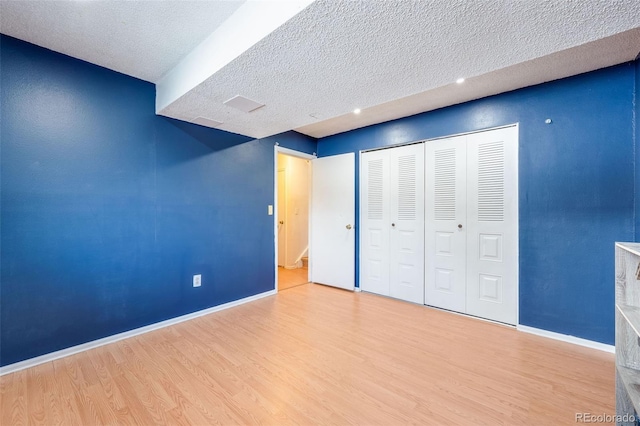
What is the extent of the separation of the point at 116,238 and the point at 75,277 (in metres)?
0.39

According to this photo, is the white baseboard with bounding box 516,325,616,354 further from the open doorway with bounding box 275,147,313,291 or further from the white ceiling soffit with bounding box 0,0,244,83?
the open doorway with bounding box 275,147,313,291

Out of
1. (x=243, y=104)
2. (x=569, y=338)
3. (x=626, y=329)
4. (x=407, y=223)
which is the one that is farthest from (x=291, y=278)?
(x=626, y=329)

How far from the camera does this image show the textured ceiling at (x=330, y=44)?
1.22 m

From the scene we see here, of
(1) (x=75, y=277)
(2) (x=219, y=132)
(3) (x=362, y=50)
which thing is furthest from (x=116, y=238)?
(3) (x=362, y=50)

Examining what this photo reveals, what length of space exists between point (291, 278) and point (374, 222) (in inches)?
71.7

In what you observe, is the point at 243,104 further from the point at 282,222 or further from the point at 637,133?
the point at 282,222

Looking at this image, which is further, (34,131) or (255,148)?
(255,148)

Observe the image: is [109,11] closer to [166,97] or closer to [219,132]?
[166,97]

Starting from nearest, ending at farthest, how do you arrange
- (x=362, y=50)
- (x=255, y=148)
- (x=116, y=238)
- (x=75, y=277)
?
(x=362, y=50), (x=75, y=277), (x=116, y=238), (x=255, y=148)

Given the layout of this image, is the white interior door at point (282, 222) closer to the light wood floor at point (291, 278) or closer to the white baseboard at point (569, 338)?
the light wood floor at point (291, 278)

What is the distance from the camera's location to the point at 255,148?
339cm

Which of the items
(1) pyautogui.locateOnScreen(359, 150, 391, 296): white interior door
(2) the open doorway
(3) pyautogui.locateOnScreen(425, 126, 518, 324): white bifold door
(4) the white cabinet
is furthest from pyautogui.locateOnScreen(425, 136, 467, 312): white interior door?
(2) the open doorway

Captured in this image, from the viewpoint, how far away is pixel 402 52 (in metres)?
1.50

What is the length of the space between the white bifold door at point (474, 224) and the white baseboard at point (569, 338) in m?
0.14
